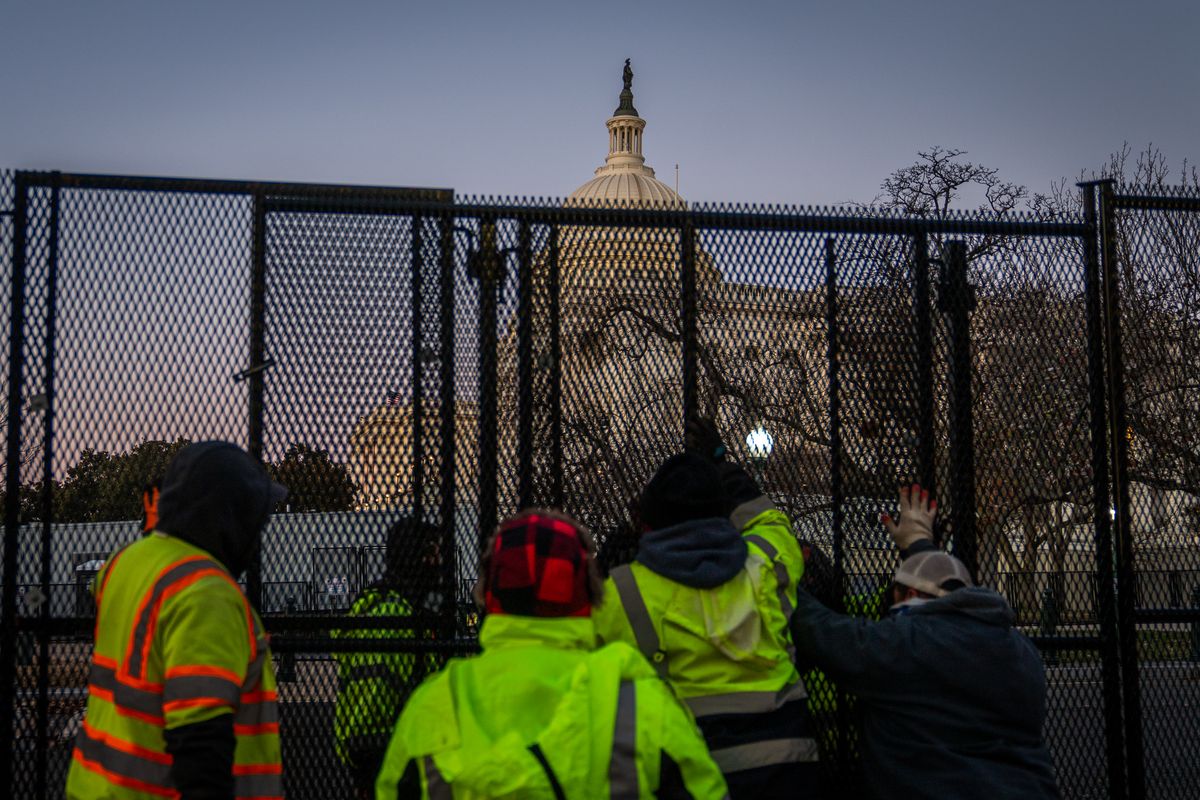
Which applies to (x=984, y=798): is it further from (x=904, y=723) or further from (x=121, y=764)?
(x=121, y=764)

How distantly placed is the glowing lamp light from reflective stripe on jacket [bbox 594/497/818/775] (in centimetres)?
123

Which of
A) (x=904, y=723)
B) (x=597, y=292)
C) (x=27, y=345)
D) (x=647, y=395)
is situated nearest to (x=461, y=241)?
(x=597, y=292)

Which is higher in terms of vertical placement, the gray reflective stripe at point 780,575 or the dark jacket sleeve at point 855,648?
the gray reflective stripe at point 780,575

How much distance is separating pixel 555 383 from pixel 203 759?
8.23ft

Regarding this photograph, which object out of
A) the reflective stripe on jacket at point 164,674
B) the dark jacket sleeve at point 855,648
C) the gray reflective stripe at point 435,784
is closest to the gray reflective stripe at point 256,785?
the reflective stripe on jacket at point 164,674

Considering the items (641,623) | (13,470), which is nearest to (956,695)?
(641,623)

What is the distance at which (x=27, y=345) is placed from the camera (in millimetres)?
4891

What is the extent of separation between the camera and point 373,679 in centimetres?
493

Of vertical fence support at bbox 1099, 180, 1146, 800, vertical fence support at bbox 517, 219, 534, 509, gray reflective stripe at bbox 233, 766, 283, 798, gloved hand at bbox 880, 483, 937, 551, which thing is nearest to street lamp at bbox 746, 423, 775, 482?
gloved hand at bbox 880, 483, 937, 551

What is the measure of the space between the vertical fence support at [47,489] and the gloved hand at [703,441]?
2.66 metres

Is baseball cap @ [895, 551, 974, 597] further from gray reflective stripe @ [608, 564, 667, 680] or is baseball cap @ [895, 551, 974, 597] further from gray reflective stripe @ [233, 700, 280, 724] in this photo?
gray reflective stripe @ [233, 700, 280, 724]

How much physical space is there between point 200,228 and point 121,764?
262 cm

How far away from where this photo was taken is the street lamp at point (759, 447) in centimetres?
532

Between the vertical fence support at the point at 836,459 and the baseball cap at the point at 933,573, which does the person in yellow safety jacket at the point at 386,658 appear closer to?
the vertical fence support at the point at 836,459
